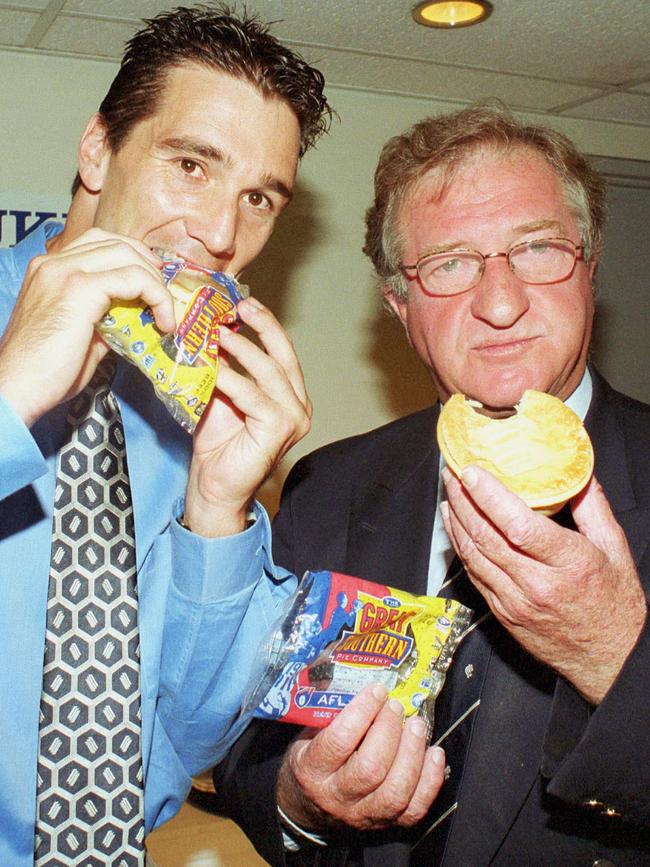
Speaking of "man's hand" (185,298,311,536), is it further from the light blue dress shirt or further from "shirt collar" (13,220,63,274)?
"shirt collar" (13,220,63,274)

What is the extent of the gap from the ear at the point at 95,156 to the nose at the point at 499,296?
780 millimetres

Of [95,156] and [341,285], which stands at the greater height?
[341,285]

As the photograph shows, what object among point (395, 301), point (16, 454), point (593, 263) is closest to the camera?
point (16, 454)

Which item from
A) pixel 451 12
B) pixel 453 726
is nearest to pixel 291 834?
pixel 453 726

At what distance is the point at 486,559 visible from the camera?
133 centimetres

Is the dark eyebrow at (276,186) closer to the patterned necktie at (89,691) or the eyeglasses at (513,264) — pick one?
the eyeglasses at (513,264)

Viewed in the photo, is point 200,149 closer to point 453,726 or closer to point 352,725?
point 352,725

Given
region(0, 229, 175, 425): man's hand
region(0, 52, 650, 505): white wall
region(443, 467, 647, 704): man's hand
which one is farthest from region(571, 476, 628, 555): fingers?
region(0, 52, 650, 505): white wall

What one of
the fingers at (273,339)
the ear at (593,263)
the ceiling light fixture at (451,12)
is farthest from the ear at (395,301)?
the ceiling light fixture at (451,12)

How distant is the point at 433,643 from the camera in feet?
4.70

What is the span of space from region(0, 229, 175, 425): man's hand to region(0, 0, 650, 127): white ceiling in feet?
4.51

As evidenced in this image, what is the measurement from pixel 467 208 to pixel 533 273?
7.7 inches

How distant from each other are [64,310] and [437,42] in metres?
1.89

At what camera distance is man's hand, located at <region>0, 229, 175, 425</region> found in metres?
1.19
